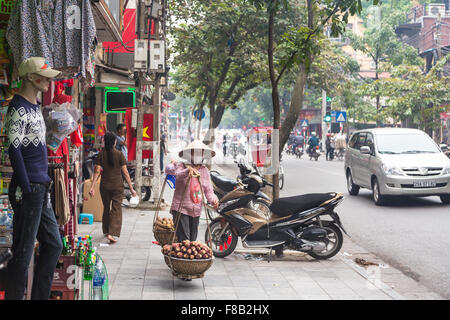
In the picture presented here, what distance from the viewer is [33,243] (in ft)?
15.0

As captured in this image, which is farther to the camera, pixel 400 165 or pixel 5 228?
pixel 400 165

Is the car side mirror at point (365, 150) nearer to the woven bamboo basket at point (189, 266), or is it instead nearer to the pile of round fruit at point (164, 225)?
the pile of round fruit at point (164, 225)

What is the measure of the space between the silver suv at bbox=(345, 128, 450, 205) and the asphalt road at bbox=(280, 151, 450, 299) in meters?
0.41

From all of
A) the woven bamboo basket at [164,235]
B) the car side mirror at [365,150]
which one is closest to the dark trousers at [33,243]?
the woven bamboo basket at [164,235]

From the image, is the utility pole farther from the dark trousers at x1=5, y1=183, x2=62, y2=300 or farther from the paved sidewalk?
the dark trousers at x1=5, y1=183, x2=62, y2=300

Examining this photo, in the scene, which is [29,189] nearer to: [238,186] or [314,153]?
[238,186]

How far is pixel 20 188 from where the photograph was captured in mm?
4559

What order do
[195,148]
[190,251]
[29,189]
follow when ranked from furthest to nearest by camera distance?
[195,148] < [190,251] < [29,189]

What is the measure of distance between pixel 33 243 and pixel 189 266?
6.65 feet

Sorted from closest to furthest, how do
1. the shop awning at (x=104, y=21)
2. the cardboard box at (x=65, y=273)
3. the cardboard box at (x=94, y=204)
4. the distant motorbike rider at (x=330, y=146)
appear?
the cardboard box at (x=65, y=273)
the shop awning at (x=104, y=21)
the cardboard box at (x=94, y=204)
the distant motorbike rider at (x=330, y=146)

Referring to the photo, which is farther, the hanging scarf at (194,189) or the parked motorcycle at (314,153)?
the parked motorcycle at (314,153)

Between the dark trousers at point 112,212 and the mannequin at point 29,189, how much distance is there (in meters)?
4.29

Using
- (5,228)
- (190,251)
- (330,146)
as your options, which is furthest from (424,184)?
(330,146)

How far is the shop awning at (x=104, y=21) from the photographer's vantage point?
8.59 meters
